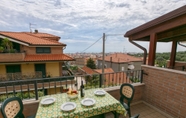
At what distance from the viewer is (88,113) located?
1.48 meters

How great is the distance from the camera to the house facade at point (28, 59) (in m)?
7.52

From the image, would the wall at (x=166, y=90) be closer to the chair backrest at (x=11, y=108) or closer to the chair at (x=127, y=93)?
the chair at (x=127, y=93)

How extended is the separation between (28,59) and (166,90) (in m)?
9.23

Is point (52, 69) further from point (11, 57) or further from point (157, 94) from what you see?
point (157, 94)

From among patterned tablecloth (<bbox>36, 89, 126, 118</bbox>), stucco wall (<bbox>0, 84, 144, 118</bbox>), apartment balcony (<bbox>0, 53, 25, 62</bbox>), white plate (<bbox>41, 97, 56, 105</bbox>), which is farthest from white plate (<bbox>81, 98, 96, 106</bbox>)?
apartment balcony (<bbox>0, 53, 25, 62</bbox>)

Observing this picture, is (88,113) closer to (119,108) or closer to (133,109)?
(119,108)

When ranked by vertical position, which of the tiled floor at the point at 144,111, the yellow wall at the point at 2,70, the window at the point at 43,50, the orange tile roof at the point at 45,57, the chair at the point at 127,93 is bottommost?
the tiled floor at the point at 144,111

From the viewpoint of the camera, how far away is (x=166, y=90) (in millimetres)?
2469

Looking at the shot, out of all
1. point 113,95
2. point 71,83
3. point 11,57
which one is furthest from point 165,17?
point 11,57

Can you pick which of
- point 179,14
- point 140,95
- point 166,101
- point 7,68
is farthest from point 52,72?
point 179,14

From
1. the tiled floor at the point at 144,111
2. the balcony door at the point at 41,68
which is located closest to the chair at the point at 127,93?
the tiled floor at the point at 144,111

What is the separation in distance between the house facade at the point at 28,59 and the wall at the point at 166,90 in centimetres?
724

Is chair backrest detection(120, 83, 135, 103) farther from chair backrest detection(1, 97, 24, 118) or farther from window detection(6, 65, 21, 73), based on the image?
window detection(6, 65, 21, 73)

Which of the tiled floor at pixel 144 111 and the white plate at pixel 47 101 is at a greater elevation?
the white plate at pixel 47 101
